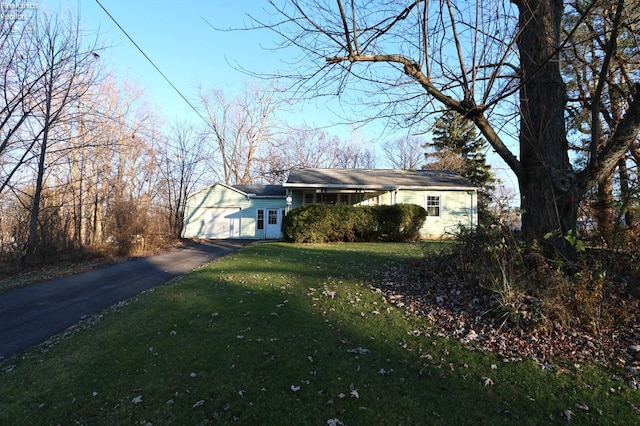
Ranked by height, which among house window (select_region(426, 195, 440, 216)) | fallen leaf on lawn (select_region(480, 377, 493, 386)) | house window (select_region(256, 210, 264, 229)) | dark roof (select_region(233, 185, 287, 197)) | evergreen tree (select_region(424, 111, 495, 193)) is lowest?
fallen leaf on lawn (select_region(480, 377, 493, 386))

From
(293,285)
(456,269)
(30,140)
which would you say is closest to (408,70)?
(456,269)

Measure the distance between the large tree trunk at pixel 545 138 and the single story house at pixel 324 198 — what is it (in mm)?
11977

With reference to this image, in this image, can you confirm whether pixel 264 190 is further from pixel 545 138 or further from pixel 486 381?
pixel 486 381

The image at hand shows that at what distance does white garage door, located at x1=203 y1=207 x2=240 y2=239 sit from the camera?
81.6 ft

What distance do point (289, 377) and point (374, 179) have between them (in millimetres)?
18641

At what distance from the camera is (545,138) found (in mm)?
5512

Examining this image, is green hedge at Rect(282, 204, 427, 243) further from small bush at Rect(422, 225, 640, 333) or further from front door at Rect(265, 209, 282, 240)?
small bush at Rect(422, 225, 640, 333)

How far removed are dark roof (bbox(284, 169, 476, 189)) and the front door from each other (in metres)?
4.01

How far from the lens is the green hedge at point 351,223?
659 inches

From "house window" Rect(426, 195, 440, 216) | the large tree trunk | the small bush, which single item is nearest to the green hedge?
"house window" Rect(426, 195, 440, 216)

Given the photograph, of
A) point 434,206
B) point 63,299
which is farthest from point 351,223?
point 63,299

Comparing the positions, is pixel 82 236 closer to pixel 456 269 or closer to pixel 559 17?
pixel 456 269

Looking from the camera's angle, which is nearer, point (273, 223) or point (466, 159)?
point (273, 223)

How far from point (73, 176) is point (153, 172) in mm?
6285
